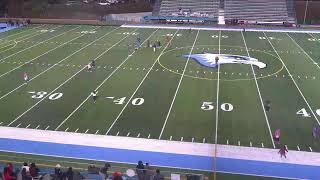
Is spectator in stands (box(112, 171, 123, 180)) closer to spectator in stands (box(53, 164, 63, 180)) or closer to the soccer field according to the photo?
spectator in stands (box(53, 164, 63, 180))

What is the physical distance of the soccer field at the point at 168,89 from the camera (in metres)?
18.3

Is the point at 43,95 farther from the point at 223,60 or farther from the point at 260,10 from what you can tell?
the point at 260,10

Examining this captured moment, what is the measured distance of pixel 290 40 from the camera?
38.7m

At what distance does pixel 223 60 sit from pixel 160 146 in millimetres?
14864

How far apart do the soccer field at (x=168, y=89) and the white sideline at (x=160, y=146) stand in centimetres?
49

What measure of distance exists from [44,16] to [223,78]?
130ft

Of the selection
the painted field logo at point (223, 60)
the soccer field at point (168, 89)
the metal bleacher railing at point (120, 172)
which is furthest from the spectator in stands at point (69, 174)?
the painted field logo at point (223, 60)

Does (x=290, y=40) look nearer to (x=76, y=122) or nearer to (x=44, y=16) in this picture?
(x=76, y=122)

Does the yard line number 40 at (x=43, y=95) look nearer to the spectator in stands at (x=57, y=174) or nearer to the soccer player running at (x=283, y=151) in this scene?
the spectator in stands at (x=57, y=174)

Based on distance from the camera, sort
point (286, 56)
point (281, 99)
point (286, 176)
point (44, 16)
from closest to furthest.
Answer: point (286, 176), point (281, 99), point (286, 56), point (44, 16)

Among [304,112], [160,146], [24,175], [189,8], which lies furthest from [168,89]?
[189,8]

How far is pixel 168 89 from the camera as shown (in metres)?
23.4

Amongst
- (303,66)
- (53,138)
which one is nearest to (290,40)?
(303,66)

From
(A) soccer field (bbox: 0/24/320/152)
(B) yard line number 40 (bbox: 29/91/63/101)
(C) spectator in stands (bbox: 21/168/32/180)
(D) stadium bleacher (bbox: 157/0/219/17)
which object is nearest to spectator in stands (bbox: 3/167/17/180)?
(C) spectator in stands (bbox: 21/168/32/180)
